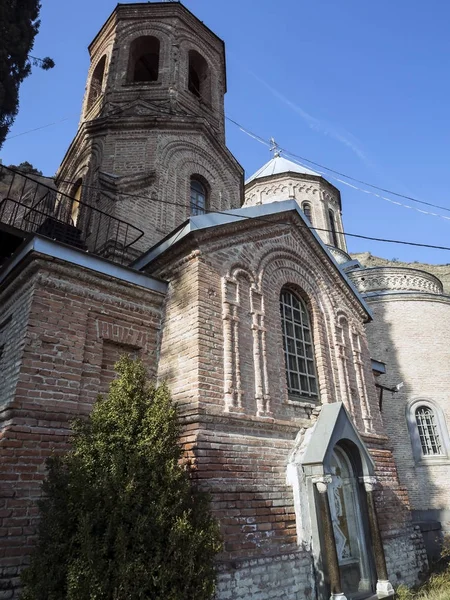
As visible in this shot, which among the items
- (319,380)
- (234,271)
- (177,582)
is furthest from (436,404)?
(177,582)

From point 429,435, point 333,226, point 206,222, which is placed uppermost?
point 333,226

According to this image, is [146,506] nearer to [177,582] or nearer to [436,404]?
[177,582]

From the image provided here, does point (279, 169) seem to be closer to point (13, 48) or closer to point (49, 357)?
point (13, 48)

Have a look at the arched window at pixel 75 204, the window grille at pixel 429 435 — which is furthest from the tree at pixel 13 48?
the window grille at pixel 429 435

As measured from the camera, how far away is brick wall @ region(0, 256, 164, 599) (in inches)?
187

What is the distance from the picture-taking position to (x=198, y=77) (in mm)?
13875

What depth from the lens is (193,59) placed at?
45.3 feet

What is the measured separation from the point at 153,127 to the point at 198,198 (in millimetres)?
2073

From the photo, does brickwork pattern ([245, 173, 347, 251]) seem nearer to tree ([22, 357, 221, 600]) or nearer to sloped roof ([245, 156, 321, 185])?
sloped roof ([245, 156, 321, 185])

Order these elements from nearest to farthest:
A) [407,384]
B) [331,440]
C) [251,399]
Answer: [251,399] < [331,440] < [407,384]

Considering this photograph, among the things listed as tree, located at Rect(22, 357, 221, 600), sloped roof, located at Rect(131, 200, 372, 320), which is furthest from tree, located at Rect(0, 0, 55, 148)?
tree, located at Rect(22, 357, 221, 600)

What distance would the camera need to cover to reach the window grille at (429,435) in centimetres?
1327

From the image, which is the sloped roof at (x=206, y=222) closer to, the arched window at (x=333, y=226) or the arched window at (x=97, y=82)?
the arched window at (x=97, y=82)

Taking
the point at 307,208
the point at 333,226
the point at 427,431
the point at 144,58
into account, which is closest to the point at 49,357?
the point at 144,58
